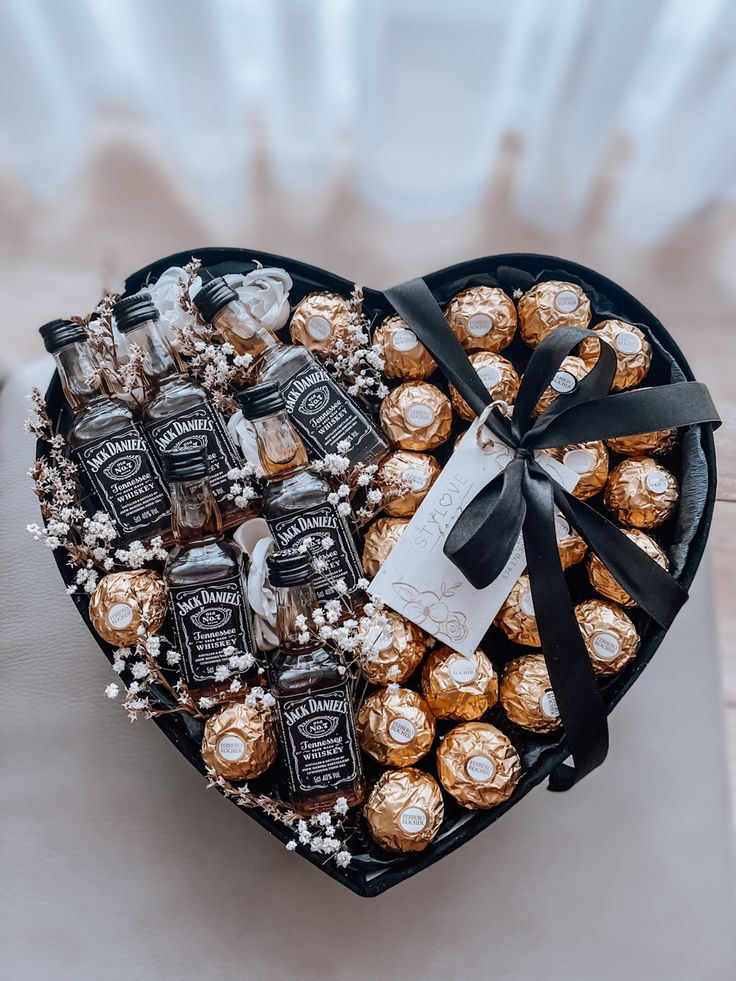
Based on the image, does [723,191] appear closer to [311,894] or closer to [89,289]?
[89,289]

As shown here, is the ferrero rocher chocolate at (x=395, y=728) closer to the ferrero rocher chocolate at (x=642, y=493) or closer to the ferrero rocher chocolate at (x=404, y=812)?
the ferrero rocher chocolate at (x=404, y=812)

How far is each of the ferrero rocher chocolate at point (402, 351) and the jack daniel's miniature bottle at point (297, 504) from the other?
141mm

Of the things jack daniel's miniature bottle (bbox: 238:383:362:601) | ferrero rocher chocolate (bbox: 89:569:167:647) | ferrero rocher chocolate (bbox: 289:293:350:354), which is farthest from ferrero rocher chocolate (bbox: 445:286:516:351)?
ferrero rocher chocolate (bbox: 89:569:167:647)

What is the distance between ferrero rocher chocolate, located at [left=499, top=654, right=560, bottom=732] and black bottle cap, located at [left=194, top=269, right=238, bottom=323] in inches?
19.5

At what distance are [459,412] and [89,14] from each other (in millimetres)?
800

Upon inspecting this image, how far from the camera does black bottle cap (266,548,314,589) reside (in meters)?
0.78

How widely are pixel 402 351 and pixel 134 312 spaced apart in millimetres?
291

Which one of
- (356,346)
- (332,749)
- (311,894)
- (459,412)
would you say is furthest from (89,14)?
(311,894)

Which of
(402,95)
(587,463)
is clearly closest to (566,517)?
(587,463)

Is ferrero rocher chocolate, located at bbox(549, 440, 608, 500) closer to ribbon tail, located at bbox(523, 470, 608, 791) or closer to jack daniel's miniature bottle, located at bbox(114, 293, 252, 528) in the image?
ribbon tail, located at bbox(523, 470, 608, 791)

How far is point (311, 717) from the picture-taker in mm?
841

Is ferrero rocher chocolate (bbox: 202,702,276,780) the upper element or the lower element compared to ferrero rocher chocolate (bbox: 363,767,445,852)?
upper

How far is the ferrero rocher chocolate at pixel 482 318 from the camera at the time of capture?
954 millimetres

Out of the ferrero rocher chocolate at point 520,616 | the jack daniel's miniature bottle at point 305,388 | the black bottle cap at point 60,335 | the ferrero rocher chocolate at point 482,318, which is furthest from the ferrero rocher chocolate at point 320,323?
the ferrero rocher chocolate at point 520,616
